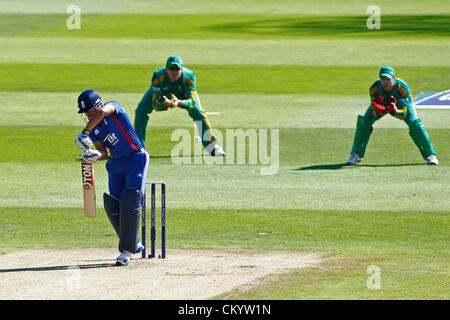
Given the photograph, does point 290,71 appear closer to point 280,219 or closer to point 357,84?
point 357,84

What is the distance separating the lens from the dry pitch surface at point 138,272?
9047mm

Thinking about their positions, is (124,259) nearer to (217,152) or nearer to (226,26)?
(217,152)

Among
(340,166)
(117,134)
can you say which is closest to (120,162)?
(117,134)

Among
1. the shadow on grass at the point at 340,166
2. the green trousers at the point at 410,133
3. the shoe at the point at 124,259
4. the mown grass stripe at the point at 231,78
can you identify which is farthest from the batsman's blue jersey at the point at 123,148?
the mown grass stripe at the point at 231,78

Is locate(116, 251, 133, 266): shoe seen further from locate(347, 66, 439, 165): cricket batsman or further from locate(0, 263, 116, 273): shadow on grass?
locate(347, 66, 439, 165): cricket batsman

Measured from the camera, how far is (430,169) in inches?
628

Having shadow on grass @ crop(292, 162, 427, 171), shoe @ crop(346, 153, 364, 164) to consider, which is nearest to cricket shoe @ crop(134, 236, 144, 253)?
shadow on grass @ crop(292, 162, 427, 171)

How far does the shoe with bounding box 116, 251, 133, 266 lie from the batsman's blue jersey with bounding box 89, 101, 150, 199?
0.66 m

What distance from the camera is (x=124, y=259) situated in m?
10.2

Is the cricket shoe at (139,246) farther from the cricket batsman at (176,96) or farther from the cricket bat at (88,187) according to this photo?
the cricket batsman at (176,96)

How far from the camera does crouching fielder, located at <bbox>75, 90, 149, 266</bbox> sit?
10164 mm

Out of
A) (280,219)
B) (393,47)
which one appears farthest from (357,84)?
(280,219)

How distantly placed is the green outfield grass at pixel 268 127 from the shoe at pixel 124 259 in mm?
1260

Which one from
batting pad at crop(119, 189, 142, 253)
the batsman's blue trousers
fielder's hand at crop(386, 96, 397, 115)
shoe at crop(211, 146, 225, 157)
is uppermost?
fielder's hand at crop(386, 96, 397, 115)
